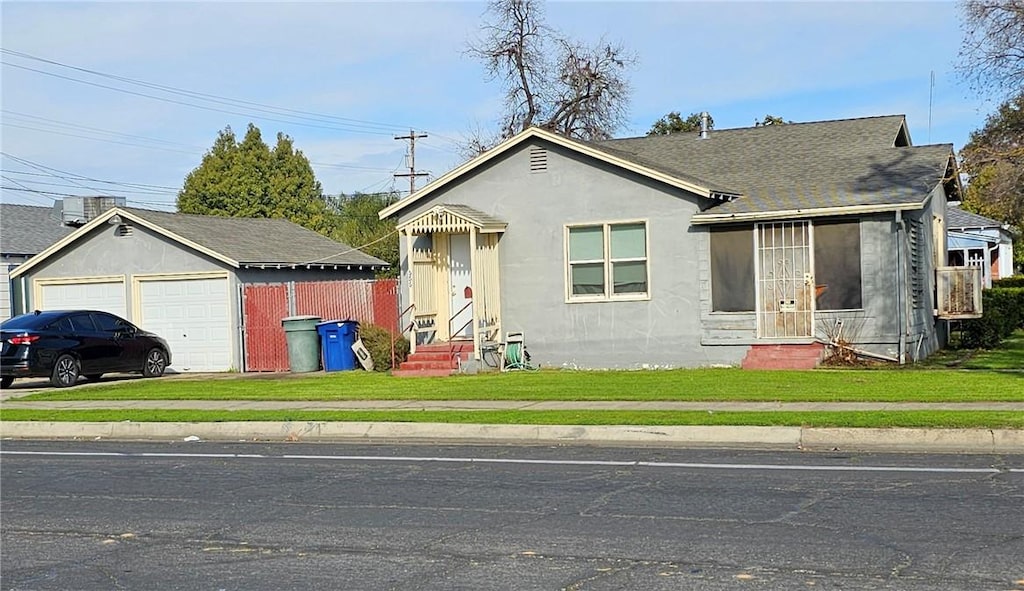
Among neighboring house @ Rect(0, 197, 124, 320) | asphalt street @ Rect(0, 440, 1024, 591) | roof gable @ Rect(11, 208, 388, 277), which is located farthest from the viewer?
neighboring house @ Rect(0, 197, 124, 320)

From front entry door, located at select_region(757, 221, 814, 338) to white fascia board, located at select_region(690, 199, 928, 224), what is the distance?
398 mm

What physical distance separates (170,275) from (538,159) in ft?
32.4

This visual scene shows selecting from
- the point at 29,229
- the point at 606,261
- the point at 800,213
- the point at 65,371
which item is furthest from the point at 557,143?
the point at 29,229

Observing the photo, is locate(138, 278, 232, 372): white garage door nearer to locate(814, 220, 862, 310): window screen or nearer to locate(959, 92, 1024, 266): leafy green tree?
locate(814, 220, 862, 310): window screen

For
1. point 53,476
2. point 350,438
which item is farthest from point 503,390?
point 53,476

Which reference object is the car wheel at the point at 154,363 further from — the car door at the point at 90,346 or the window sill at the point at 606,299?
the window sill at the point at 606,299

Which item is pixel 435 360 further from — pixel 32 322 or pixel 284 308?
pixel 32 322

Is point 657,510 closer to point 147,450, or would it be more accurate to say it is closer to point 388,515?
point 388,515

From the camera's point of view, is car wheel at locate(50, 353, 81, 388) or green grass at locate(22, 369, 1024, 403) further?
car wheel at locate(50, 353, 81, 388)

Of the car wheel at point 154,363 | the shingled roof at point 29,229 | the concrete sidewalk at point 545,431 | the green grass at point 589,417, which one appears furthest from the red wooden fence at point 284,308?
the shingled roof at point 29,229

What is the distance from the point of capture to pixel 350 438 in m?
14.8

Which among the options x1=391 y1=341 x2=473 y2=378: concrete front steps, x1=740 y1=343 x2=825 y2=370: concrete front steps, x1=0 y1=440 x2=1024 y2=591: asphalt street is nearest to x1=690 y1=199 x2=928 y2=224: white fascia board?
x1=740 y1=343 x2=825 y2=370: concrete front steps

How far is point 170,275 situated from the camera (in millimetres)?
27281

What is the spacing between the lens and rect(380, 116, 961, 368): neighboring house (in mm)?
20953
